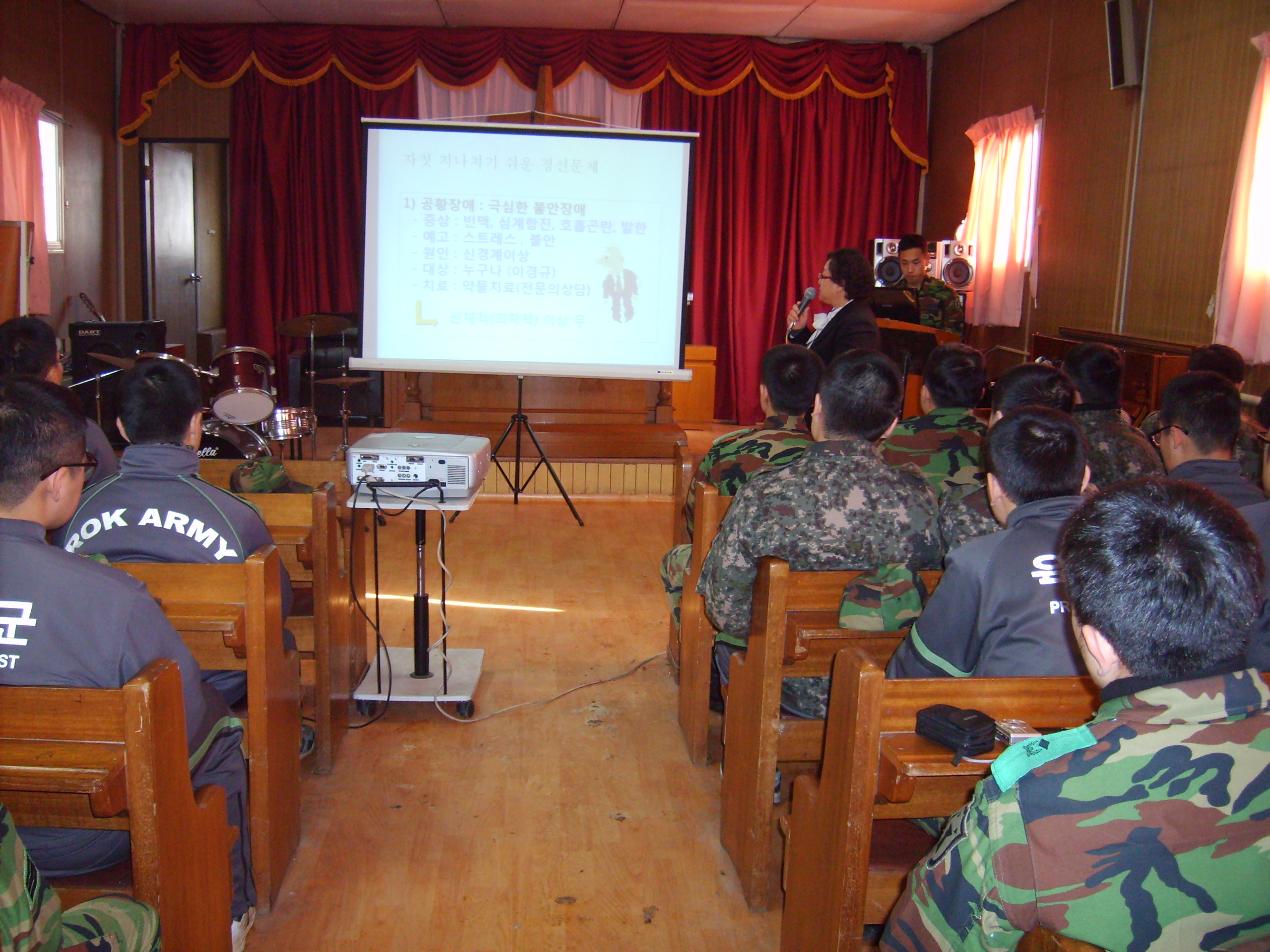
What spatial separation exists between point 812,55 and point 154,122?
4.92 m

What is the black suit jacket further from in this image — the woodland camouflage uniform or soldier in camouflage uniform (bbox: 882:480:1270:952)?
soldier in camouflage uniform (bbox: 882:480:1270:952)

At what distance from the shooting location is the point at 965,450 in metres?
2.75

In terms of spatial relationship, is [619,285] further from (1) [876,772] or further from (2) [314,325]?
(1) [876,772]

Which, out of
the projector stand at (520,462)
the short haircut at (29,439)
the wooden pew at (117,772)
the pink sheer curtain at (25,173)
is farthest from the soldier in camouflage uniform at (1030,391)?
the pink sheer curtain at (25,173)

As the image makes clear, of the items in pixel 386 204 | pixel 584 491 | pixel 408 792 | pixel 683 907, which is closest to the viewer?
pixel 683 907

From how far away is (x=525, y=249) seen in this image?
178 inches

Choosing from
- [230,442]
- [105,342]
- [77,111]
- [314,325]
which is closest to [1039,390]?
[230,442]

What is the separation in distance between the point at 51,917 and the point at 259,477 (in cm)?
166

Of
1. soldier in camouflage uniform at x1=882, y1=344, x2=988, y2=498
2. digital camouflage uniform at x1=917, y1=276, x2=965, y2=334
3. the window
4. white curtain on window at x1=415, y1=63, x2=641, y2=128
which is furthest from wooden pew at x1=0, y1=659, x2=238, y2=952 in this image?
white curtain on window at x1=415, y1=63, x2=641, y2=128

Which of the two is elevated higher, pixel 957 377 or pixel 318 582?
pixel 957 377

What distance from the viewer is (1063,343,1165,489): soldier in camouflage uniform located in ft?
8.96

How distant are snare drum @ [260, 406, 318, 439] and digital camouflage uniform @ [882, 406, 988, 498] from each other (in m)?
3.07

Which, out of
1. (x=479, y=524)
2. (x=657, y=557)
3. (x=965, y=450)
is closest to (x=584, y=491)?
(x=479, y=524)

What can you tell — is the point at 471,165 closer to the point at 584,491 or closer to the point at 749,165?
the point at 584,491
